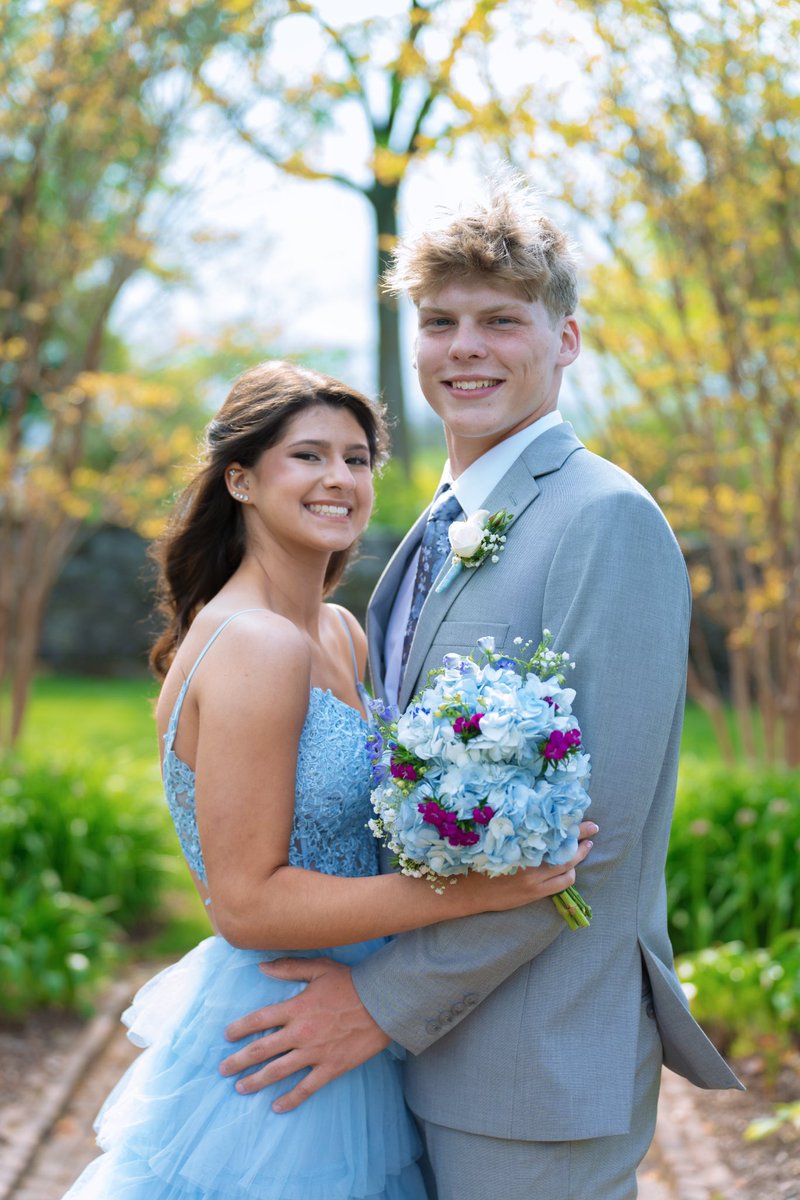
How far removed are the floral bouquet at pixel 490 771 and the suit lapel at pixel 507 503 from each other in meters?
0.34

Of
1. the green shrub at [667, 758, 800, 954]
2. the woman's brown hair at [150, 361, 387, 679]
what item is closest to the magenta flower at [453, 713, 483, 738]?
the woman's brown hair at [150, 361, 387, 679]

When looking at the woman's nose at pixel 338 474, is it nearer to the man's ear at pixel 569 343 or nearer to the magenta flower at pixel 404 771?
the man's ear at pixel 569 343

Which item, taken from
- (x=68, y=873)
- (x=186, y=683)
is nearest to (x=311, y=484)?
(x=186, y=683)

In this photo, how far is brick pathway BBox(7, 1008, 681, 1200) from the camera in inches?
159

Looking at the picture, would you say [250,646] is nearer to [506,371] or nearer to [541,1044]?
[506,371]

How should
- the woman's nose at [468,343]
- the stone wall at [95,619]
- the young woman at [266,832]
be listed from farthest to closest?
the stone wall at [95,619] → the woman's nose at [468,343] → the young woman at [266,832]

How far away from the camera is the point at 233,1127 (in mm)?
2309

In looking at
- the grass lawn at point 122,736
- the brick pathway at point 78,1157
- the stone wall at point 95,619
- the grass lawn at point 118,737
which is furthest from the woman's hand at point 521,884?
the stone wall at point 95,619

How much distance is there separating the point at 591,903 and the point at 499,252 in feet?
3.96

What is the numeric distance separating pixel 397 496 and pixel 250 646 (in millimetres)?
12066

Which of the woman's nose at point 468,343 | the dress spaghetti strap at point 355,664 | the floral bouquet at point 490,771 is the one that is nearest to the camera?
the floral bouquet at point 490,771

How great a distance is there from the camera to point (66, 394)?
7.46m

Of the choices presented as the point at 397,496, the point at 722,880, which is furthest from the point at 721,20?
the point at 397,496

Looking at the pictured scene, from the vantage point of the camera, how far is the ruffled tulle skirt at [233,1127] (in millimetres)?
2299
